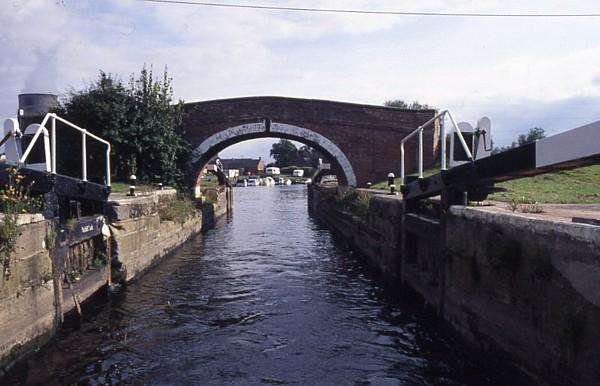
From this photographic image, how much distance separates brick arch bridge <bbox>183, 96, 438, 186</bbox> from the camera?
882 inches

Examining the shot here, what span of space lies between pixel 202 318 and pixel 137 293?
87.8 inches

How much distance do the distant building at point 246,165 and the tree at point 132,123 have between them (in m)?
108

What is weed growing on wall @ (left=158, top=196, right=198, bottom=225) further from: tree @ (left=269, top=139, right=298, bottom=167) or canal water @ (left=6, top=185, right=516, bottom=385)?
tree @ (left=269, top=139, right=298, bottom=167)

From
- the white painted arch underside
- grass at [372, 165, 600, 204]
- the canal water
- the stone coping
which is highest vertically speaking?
the white painted arch underside

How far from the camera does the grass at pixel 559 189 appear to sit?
1015cm

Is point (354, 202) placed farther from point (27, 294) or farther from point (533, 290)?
point (533, 290)

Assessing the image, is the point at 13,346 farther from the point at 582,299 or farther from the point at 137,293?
the point at 582,299

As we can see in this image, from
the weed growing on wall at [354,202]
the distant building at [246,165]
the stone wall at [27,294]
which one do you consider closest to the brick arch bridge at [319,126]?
the weed growing on wall at [354,202]

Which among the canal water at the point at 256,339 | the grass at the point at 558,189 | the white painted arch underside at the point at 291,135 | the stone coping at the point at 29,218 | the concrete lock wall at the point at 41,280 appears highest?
the white painted arch underside at the point at 291,135

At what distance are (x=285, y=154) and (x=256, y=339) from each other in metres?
129

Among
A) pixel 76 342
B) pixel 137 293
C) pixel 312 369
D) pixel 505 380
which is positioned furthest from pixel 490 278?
pixel 137 293

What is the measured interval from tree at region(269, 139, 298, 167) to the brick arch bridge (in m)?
112

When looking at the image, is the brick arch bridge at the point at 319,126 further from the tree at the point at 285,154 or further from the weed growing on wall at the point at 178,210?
the tree at the point at 285,154

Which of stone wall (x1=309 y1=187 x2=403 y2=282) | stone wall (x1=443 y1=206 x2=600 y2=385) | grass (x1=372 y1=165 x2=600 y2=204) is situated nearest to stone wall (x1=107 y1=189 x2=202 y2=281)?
stone wall (x1=309 y1=187 x2=403 y2=282)
